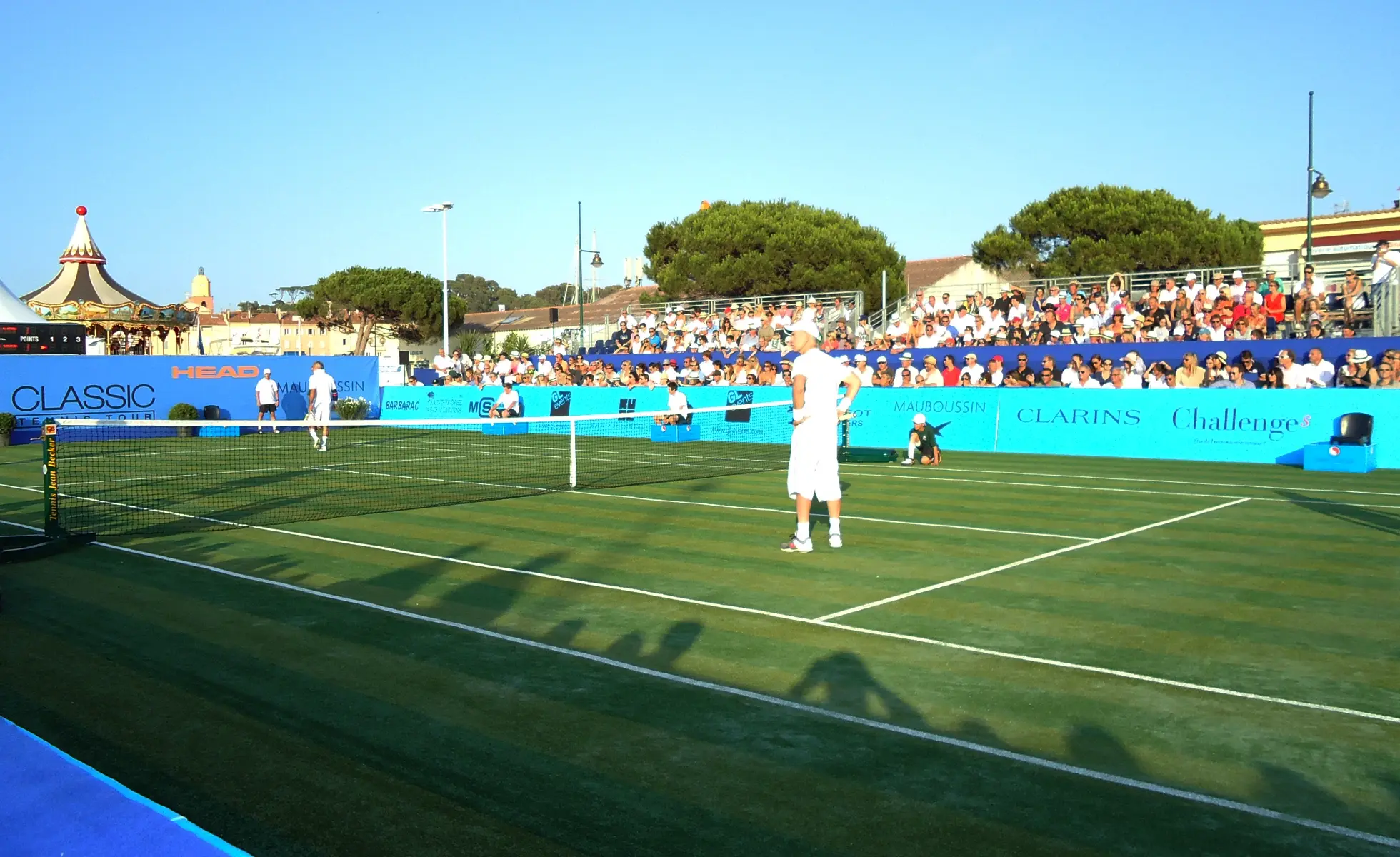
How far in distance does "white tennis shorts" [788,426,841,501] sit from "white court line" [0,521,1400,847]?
3.83 metres

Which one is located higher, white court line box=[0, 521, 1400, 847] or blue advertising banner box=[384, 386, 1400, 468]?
blue advertising banner box=[384, 386, 1400, 468]

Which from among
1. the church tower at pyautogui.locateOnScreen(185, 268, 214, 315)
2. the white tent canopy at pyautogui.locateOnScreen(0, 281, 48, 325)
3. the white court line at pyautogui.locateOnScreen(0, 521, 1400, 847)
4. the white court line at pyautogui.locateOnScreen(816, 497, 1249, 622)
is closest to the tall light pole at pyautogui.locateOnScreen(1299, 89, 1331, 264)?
the white court line at pyautogui.locateOnScreen(816, 497, 1249, 622)

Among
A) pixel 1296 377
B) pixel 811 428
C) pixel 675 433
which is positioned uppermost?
pixel 1296 377

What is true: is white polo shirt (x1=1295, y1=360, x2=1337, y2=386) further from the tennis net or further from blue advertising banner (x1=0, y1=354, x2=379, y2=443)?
blue advertising banner (x1=0, y1=354, x2=379, y2=443)

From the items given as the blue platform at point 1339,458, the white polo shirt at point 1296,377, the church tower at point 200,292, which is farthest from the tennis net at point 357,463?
the church tower at point 200,292

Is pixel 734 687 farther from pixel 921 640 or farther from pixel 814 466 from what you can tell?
pixel 814 466

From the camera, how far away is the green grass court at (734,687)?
15.2 feet

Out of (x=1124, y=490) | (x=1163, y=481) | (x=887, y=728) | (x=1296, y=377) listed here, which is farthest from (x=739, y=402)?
(x=887, y=728)

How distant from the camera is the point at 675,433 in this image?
2788cm

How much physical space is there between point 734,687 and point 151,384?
33169 millimetres

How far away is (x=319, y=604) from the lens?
8.77 meters

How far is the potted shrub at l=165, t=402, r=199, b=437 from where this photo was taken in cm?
3347

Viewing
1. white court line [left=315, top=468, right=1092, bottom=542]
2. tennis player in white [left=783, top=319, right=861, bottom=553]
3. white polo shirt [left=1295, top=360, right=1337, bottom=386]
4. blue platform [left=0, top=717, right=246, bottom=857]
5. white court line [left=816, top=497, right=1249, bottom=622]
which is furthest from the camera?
white polo shirt [left=1295, top=360, right=1337, bottom=386]

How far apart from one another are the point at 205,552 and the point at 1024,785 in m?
9.10
